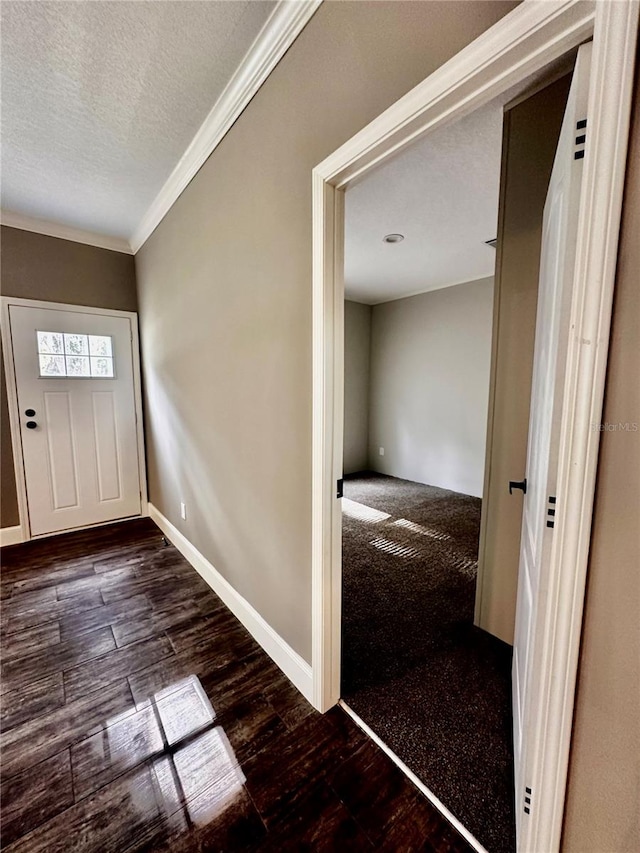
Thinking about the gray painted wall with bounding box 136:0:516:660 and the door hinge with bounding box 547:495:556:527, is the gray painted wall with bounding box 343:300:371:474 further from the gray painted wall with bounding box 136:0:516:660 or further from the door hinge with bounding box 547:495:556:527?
the door hinge with bounding box 547:495:556:527

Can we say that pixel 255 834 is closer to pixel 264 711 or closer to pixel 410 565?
pixel 264 711

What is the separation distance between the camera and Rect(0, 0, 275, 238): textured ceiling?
1.28 m

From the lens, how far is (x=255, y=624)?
1.85m

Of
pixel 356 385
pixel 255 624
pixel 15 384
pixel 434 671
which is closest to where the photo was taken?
pixel 434 671

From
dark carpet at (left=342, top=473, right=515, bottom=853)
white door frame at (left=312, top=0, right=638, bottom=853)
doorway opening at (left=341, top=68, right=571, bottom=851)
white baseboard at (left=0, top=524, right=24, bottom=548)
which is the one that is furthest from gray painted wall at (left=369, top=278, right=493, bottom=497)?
white baseboard at (left=0, top=524, right=24, bottom=548)

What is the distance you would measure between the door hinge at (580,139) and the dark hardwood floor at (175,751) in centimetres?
180

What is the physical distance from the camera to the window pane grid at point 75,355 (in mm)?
3016

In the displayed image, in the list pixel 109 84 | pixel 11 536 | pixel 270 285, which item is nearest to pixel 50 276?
pixel 109 84

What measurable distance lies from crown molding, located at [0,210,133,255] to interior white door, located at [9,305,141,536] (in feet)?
2.08

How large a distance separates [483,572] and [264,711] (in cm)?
124

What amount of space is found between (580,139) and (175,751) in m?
2.16

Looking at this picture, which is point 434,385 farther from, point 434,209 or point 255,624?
point 255,624

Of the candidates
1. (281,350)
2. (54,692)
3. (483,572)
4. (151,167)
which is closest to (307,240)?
(281,350)

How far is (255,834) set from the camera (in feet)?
3.37
